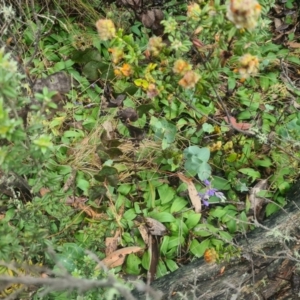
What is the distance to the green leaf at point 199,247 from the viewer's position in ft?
7.03

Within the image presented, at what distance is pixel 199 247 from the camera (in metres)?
2.16

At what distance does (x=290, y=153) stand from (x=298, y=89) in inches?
15.9

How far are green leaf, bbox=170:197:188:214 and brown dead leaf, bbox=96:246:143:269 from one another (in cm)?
24

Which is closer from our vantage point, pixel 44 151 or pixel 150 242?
pixel 44 151

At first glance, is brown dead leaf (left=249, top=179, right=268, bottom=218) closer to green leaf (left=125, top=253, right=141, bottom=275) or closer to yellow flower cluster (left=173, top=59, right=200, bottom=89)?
green leaf (left=125, top=253, right=141, bottom=275)

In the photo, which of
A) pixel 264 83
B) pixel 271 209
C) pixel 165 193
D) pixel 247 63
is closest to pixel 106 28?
pixel 247 63

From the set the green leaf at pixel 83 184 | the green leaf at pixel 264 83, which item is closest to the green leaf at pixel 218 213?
the green leaf at pixel 83 184

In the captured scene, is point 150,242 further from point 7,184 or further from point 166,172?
point 7,184

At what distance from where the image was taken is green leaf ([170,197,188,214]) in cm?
224

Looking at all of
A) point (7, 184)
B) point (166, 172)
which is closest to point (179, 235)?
point (166, 172)

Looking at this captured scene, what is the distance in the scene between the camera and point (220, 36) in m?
1.59

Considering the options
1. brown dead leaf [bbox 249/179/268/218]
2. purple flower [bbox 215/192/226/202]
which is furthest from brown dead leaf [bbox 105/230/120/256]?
brown dead leaf [bbox 249/179/268/218]

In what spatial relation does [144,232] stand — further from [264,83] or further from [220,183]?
[264,83]

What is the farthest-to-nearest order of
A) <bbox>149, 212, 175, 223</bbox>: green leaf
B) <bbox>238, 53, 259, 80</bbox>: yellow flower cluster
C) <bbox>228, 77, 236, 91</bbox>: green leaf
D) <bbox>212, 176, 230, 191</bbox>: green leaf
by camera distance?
<bbox>228, 77, 236, 91</bbox>: green leaf, <bbox>212, 176, 230, 191</bbox>: green leaf, <bbox>149, 212, 175, 223</bbox>: green leaf, <bbox>238, 53, 259, 80</bbox>: yellow flower cluster
